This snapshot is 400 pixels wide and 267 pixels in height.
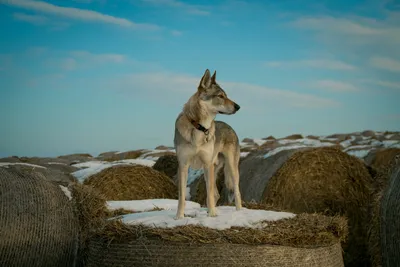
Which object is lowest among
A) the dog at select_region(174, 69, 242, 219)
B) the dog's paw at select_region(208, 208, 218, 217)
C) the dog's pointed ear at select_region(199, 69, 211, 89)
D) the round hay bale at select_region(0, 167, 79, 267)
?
the round hay bale at select_region(0, 167, 79, 267)

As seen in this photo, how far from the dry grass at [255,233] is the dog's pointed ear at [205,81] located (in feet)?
3.60

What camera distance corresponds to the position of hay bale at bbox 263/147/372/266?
830cm

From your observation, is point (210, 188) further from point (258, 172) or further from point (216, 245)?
point (258, 172)

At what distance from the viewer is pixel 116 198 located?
24.7ft

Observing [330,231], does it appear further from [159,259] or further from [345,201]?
[345,201]

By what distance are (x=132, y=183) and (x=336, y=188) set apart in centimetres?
335

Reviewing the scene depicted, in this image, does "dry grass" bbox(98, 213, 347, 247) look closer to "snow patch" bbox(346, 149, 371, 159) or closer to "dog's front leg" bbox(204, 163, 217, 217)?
"dog's front leg" bbox(204, 163, 217, 217)

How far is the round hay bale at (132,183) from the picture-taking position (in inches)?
290

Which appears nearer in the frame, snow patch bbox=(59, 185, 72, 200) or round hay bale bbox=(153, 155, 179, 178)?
snow patch bbox=(59, 185, 72, 200)

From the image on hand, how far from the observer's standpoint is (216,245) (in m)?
3.97

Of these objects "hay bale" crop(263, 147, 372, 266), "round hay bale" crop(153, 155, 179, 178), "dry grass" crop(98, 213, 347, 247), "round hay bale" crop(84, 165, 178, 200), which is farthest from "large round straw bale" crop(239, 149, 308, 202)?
"dry grass" crop(98, 213, 347, 247)

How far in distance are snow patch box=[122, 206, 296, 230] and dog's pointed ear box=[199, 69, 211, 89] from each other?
3.42 ft

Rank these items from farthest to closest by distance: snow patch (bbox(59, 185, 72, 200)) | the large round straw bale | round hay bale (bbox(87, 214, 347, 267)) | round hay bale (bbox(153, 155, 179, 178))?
round hay bale (bbox(153, 155, 179, 178)) < the large round straw bale < snow patch (bbox(59, 185, 72, 200)) < round hay bale (bbox(87, 214, 347, 267))

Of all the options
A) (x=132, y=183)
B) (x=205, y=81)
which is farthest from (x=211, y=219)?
(x=132, y=183)
